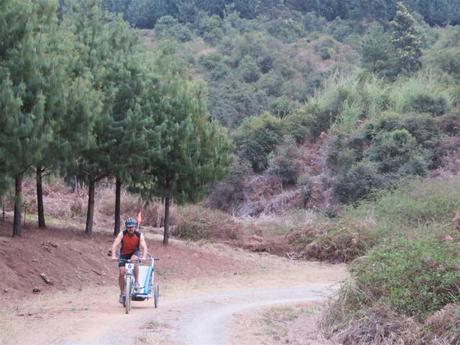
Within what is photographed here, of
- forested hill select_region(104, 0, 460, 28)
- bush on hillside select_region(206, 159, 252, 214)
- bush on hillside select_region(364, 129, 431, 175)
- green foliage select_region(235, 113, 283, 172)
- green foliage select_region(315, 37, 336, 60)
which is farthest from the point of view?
forested hill select_region(104, 0, 460, 28)

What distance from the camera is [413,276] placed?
559 inches

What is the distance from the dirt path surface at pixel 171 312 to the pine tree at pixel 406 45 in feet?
149

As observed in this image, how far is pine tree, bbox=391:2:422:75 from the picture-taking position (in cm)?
6931

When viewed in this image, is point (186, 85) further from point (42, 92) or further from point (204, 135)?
point (42, 92)

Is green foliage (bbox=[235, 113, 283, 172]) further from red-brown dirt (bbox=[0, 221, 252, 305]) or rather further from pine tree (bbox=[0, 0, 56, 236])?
pine tree (bbox=[0, 0, 56, 236])

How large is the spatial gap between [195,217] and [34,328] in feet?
70.1

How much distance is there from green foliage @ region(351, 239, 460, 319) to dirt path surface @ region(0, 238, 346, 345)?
5.43 feet

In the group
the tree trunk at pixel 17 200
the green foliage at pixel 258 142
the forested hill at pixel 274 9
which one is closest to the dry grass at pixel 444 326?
the tree trunk at pixel 17 200

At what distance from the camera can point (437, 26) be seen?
334 ft

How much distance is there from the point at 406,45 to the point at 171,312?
192ft

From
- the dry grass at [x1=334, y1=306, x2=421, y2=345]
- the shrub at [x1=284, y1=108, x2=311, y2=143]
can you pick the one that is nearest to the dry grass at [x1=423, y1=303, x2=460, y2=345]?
the dry grass at [x1=334, y1=306, x2=421, y2=345]

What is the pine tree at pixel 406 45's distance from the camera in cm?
6931

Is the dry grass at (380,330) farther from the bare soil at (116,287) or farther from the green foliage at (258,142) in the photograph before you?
the green foliage at (258,142)

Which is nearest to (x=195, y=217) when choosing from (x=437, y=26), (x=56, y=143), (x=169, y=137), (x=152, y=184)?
(x=152, y=184)
